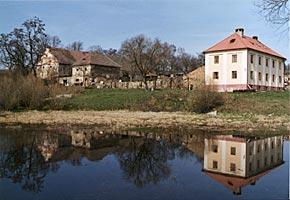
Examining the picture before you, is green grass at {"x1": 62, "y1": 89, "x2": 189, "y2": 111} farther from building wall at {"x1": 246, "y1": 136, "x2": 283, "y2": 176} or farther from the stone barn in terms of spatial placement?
the stone barn

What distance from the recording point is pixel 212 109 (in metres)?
32.6

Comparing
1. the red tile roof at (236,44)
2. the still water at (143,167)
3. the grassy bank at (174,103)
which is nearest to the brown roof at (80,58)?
the red tile roof at (236,44)

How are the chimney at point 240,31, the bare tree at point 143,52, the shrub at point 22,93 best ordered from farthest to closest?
the bare tree at point 143,52 → the chimney at point 240,31 → the shrub at point 22,93

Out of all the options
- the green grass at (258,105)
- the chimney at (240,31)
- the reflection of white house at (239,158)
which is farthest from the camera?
the chimney at (240,31)

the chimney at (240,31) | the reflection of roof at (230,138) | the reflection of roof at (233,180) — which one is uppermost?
the chimney at (240,31)

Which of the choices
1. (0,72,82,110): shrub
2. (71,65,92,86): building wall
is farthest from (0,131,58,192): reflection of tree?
(71,65,92,86): building wall

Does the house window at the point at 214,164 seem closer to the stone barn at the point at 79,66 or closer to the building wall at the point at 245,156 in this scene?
the building wall at the point at 245,156

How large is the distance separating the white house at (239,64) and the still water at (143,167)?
33923 millimetres

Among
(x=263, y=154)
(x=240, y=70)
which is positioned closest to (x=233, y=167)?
(x=263, y=154)

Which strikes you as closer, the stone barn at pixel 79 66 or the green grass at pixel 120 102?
the green grass at pixel 120 102

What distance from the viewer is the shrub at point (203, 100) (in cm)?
3203

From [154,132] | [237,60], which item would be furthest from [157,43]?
[154,132]

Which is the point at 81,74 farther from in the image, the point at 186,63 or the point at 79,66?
the point at 186,63

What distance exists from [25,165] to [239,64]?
4385 cm
